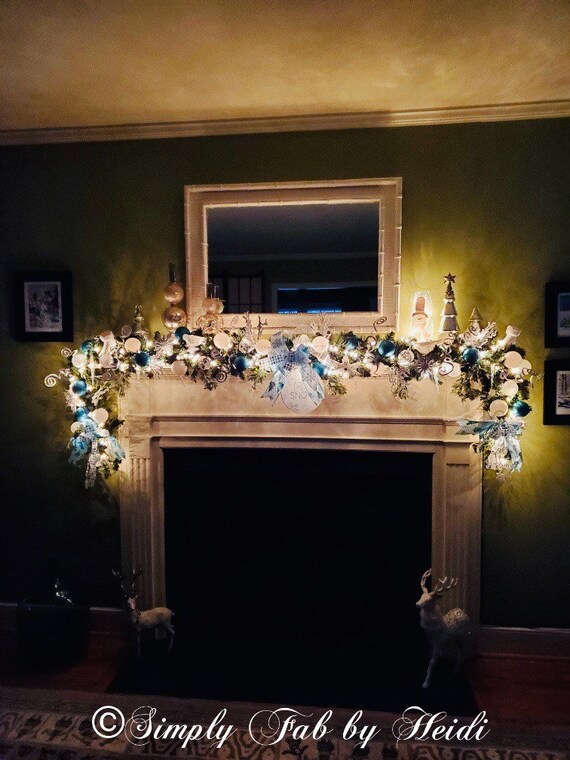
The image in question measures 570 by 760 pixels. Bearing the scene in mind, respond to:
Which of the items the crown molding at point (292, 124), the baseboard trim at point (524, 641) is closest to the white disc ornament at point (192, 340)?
the crown molding at point (292, 124)

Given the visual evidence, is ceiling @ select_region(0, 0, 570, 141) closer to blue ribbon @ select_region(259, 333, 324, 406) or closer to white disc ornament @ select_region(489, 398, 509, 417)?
blue ribbon @ select_region(259, 333, 324, 406)

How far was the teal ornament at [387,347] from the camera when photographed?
205cm

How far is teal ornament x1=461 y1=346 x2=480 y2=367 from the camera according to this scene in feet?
6.72

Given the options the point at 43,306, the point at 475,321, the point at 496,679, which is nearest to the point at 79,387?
the point at 43,306

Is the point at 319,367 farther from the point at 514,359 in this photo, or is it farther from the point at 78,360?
the point at 78,360

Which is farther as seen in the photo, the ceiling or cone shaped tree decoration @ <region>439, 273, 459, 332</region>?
cone shaped tree decoration @ <region>439, 273, 459, 332</region>

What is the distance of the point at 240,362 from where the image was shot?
2.15 m

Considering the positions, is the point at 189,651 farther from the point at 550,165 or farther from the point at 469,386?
the point at 550,165

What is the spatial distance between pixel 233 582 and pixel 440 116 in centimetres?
256

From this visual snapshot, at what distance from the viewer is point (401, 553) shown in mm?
2418

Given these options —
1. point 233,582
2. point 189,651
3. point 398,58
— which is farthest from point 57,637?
point 398,58

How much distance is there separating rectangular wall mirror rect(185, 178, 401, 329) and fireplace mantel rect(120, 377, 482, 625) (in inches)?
15.7

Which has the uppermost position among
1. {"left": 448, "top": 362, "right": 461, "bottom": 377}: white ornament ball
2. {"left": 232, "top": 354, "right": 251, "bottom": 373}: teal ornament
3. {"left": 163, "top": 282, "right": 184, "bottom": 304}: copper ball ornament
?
{"left": 163, "top": 282, "right": 184, "bottom": 304}: copper ball ornament

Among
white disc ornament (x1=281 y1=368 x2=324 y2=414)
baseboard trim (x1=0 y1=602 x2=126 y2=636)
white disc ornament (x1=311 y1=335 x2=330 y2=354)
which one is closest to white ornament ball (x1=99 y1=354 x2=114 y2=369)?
white disc ornament (x1=281 y1=368 x2=324 y2=414)
